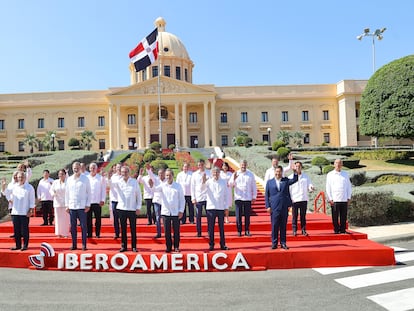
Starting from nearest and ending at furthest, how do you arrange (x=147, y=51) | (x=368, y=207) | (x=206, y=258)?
(x=206, y=258), (x=368, y=207), (x=147, y=51)

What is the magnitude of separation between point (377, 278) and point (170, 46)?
57986mm

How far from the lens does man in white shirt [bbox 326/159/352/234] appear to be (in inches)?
383

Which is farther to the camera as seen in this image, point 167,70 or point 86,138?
point 167,70

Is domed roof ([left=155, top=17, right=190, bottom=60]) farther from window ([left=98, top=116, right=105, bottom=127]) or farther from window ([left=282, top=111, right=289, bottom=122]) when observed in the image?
window ([left=282, top=111, right=289, bottom=122])

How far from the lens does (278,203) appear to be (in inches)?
339

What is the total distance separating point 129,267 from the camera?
799 centimetres

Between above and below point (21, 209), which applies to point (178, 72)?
above

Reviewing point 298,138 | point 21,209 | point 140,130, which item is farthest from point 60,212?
point 298,138

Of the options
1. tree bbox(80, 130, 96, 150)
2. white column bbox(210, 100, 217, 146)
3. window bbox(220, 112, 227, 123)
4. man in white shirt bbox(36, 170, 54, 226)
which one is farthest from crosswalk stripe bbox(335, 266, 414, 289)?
window bbox(220, 112, 227, 123)

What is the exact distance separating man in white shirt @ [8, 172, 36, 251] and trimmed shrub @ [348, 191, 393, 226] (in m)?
9.12

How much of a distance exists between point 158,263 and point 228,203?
211 centimetres

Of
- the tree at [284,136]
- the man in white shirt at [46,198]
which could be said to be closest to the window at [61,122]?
the tree at [284,136]

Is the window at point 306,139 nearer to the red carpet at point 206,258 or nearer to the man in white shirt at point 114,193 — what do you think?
the red carpet at point 206,258

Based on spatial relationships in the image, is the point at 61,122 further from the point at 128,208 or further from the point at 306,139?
the point at 128,208
